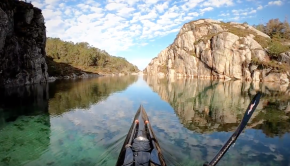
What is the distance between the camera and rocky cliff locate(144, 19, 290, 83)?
315 ft

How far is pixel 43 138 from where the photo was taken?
16172 mm

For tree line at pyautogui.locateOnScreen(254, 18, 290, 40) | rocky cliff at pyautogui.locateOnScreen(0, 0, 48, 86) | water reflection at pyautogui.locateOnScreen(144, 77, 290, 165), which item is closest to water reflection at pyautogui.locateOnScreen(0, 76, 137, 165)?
water reflection at pyautogui.locateOnScreen(144, 77, 290, 165)

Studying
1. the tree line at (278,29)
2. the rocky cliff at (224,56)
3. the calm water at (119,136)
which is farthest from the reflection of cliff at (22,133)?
the tree line at (278,29)

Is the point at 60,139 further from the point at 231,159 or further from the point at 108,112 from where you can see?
the point at 231,159

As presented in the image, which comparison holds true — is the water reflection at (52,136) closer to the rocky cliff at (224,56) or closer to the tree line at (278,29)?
the rocky cliff at (224,56)

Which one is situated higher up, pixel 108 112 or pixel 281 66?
pixel 281 66

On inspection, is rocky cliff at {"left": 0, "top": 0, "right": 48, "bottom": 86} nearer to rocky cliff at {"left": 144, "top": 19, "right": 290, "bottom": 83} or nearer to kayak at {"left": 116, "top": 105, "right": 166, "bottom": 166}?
kayak at {"left": 116, "top": 105, "right": 166, "bottom": 166}

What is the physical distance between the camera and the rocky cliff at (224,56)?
96125 millimetres

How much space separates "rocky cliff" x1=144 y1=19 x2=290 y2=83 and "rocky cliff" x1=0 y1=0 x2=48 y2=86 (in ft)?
314

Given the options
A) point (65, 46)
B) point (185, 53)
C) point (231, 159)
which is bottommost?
point (231, 159)

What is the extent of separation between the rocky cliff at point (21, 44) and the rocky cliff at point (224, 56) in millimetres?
95678

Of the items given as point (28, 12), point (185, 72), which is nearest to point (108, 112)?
point (28, 12)

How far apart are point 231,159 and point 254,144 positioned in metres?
4.33

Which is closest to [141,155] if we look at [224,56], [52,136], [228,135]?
[52,136]
